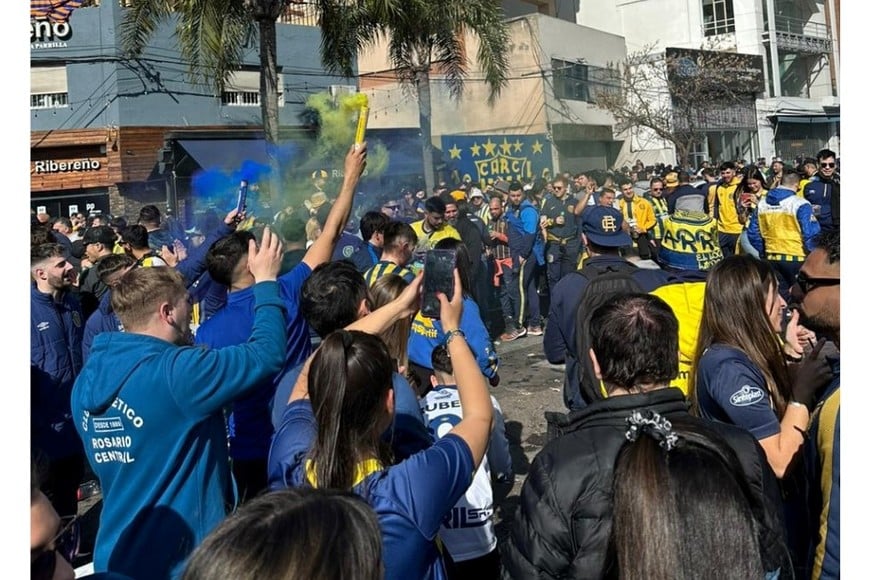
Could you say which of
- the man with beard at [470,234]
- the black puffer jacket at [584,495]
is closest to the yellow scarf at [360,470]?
the black puffer jacket at [584,495]

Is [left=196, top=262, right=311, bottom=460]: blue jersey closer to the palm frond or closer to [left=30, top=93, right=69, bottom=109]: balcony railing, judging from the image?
the palm frond

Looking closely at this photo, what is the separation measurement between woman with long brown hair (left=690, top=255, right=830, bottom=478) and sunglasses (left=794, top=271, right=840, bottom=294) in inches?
9.6

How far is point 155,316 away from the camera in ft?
9.04

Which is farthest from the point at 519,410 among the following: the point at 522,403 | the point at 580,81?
the point at 580,81

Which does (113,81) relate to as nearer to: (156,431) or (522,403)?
(522,403)

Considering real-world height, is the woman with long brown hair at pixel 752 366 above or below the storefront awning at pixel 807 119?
below

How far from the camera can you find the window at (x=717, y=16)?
41906 millimetres

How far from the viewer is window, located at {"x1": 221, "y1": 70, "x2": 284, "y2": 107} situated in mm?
25672

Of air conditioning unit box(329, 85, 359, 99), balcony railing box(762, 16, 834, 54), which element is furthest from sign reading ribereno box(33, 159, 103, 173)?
balcony railing box(762, 16, 834, 54)

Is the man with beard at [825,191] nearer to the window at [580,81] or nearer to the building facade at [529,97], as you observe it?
the building facade at [529,97]

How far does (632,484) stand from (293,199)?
21090mm

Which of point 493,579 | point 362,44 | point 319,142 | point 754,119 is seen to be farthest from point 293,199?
point 754,119

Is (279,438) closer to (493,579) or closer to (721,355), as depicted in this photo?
(493,579)

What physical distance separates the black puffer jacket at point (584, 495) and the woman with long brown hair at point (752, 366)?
648mm
